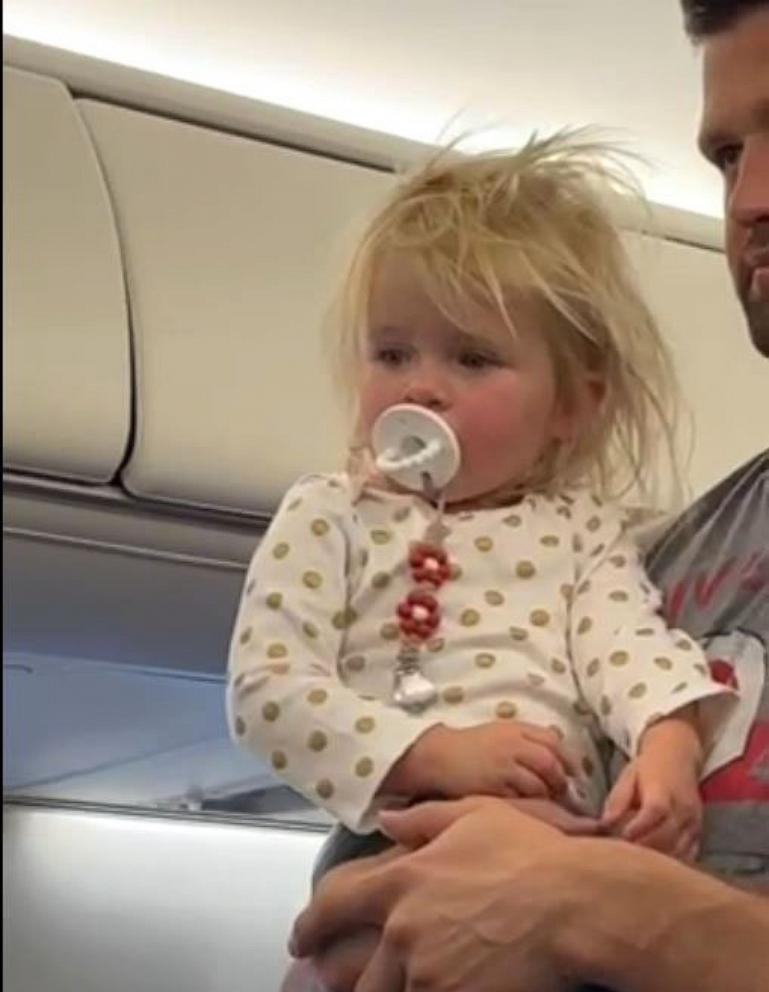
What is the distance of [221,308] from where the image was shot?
1485mm

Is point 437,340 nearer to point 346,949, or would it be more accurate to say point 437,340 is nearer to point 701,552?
point 701,552

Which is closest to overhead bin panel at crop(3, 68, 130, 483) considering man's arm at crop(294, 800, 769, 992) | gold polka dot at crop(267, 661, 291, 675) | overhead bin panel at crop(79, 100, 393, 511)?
overhead bin panel at crop(79, 100, 393, 511)

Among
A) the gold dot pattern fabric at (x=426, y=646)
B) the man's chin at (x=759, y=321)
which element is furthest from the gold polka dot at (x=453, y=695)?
the man's chin at (x=759, y=321)

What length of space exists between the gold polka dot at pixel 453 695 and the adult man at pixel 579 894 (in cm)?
7

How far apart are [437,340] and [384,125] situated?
684 mm

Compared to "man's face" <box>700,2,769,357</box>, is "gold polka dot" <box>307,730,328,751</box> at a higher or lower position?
lower

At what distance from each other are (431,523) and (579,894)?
0.76ft

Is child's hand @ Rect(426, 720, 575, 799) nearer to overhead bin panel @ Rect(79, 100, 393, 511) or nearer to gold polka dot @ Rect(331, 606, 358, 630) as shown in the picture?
gold polka dot @ Rect(331, 606, 358, 630)

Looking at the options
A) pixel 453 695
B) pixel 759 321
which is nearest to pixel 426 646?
pixel 453 695

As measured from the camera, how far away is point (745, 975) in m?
0.84

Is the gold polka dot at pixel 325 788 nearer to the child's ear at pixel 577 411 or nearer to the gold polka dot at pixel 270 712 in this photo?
the gold polka dot at pixel 270 712

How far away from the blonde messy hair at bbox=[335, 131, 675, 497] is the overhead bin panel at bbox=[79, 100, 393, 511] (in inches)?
13.5

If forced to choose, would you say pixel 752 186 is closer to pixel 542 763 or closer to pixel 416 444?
pixel 416 444

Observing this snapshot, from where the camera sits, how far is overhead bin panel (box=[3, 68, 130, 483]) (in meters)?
1.39
